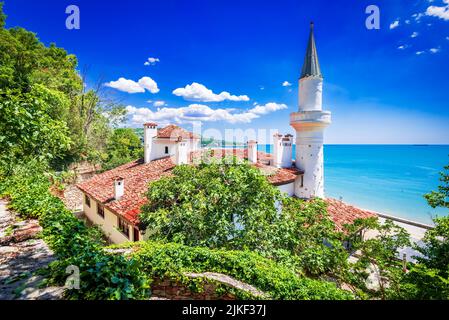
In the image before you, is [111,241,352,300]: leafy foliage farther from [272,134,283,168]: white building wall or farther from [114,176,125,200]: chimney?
[272,134,283,168]: white building wall

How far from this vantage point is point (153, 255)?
471cm

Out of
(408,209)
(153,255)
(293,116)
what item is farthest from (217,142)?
(408,209)

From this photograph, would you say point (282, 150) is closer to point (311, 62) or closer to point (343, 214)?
point (343, 214)

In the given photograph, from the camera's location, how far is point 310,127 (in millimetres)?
13805

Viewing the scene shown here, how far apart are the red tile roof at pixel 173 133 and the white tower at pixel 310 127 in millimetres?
7235

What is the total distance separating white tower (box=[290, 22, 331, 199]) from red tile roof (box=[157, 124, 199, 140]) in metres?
7.24

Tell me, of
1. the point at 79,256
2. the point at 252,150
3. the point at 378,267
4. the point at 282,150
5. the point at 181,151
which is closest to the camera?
the point at 79,256

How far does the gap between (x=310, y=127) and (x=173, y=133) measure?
9.34m

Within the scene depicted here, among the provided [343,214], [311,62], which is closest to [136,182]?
[343,214]

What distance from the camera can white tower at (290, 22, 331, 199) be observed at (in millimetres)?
13804

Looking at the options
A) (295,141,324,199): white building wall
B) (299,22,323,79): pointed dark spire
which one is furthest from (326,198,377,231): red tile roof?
(299,22,323,79): pointed dark spire

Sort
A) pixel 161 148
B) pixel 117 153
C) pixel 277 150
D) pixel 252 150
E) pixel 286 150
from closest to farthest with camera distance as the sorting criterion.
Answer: pixel 252 150, pixel 277 150, pixel 286 150, pixel 161 148, pixel 117 153

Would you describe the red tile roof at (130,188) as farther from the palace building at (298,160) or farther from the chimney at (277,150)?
the chimney at (277,150)

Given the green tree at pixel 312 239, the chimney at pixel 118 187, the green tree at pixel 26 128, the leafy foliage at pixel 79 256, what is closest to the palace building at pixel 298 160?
the chimney at pixel 118 187
